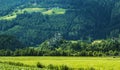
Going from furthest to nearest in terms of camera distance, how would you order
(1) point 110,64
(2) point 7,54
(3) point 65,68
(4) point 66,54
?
(2) point 7,54, (4) point 66,54, (1) point 110,64, (3) point 65,68

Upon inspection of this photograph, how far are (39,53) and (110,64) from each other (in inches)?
3159

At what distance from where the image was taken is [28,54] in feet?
634

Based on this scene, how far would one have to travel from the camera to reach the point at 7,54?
655ft

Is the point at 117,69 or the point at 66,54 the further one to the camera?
the point at 66,54

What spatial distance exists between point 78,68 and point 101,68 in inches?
259

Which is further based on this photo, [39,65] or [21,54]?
[21,54]

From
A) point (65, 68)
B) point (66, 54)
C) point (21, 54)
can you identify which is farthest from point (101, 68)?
point (21, 54)

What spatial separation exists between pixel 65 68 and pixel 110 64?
16291mm

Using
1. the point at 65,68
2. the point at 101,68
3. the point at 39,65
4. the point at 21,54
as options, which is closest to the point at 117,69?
the point at 101,68

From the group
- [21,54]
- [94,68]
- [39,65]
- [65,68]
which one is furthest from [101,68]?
[21,54]

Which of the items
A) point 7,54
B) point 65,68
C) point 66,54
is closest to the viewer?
point 65,68

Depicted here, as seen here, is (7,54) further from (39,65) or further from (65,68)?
(65,68)

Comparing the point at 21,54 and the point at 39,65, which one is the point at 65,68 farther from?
the point at 21,54

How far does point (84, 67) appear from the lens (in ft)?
368
